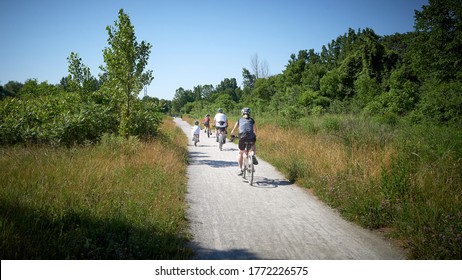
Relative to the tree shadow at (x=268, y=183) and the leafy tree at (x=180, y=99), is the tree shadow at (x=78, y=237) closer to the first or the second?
the tree shadow at (x=268, y=183)

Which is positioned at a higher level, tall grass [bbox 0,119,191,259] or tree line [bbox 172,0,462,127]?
tree line [bbox 172,0,462,127]

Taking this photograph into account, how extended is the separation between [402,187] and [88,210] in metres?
5.76

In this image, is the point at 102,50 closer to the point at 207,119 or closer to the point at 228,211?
the point at 228,211

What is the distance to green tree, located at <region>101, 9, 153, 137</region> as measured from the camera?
30.8 ft

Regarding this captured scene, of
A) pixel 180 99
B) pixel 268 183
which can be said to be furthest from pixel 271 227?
pixel 180 99

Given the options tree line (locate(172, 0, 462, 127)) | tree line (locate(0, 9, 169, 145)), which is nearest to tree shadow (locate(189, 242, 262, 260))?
tree line (locate(0, 9, 169, 145))

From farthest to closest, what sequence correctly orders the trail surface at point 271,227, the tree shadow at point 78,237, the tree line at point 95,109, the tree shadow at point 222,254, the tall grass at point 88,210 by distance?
1. the tree line at point 95,109
2. the trail surface at point 271,227
3. the tree shadow at point 222,254
4. the tall grass at point 88,210
5. the tree shadow at point 78,237

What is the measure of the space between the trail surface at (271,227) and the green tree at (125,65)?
5.46 metres

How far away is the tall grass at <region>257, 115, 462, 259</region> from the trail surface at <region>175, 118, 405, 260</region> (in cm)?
32

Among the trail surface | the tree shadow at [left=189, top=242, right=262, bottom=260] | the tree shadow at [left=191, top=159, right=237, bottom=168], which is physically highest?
the tree shadow at [left=191, top=159, right=237, bottom=168]

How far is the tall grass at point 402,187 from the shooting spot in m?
3.43

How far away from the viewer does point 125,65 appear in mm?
9617

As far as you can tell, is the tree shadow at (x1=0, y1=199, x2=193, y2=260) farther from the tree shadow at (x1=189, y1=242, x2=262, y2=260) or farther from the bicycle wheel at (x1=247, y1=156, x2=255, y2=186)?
the bicycle wheel at (x1=247, y1=156, x2=255, y2=186)

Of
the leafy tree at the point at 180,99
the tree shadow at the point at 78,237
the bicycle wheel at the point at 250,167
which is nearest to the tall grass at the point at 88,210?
the tree shadow at the point at 78,237
